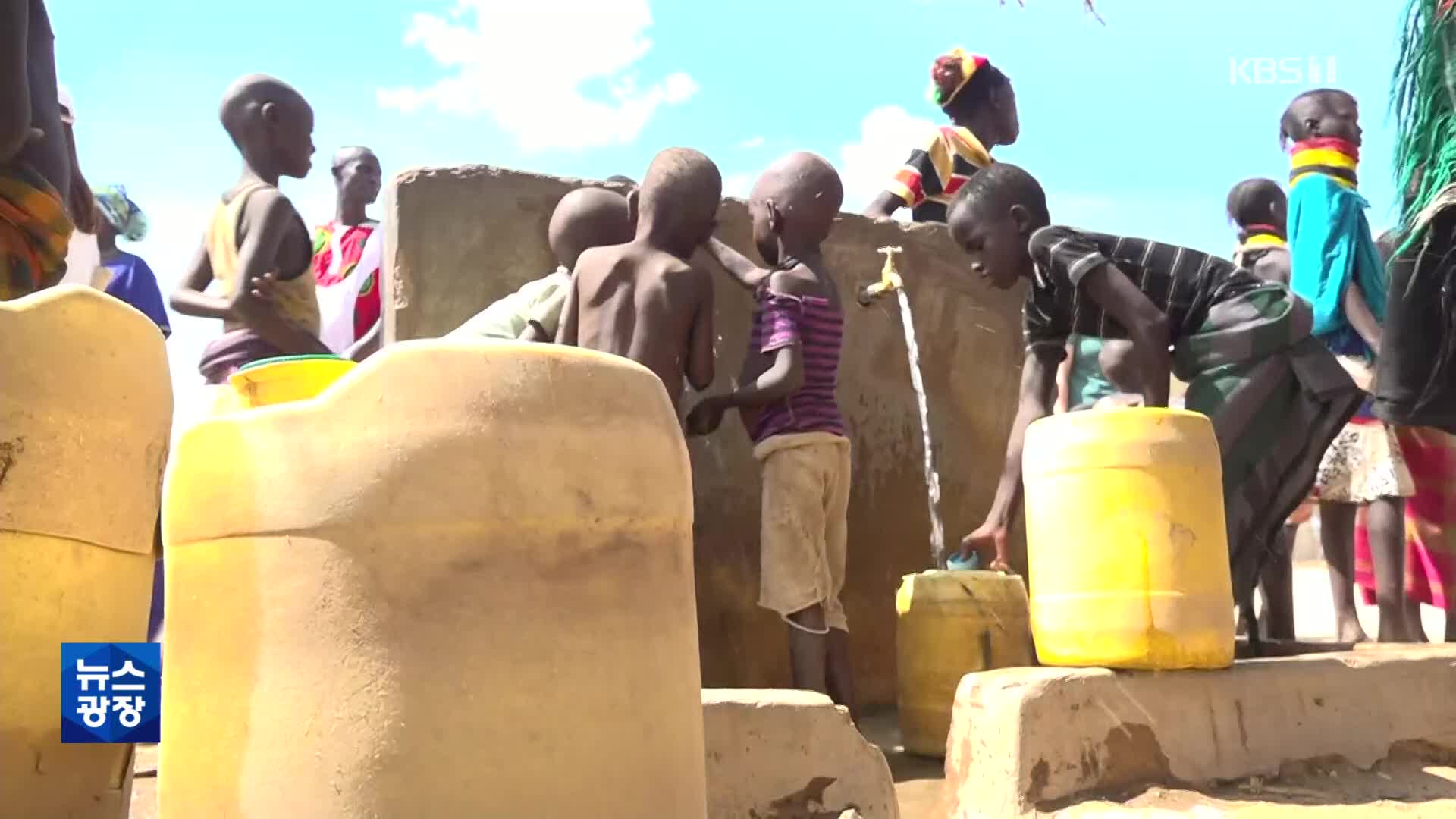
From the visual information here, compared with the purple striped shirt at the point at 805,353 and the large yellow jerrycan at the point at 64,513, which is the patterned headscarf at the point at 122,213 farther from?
the large yellow jerrycan at the point at 64,513

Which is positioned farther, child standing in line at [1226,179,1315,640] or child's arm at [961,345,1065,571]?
child standing in line at [1226,179,1315,640]

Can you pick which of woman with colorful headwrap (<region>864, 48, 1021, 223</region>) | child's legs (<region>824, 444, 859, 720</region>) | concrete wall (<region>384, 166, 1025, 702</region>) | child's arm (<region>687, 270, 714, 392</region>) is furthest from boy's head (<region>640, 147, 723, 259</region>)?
woman with colorful headwrap (<region>864, 48, 1021, 223</region>)

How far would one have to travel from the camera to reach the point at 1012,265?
4.07 m

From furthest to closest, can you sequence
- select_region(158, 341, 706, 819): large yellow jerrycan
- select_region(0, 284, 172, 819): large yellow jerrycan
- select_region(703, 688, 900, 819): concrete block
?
1. select_region(703, 688, 900, 819): concrete block
2. select_region(0, 284, 172, 819): large yellow jerrycan
3. select_region(158, 341, 706, 819): large yellow jerrycan

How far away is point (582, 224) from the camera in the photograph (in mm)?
3934

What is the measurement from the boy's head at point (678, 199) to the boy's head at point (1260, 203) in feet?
9.49

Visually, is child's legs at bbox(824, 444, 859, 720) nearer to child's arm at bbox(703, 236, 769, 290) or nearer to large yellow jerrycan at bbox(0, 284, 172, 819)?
child's arm at bbox(703, 236, 769, 290)

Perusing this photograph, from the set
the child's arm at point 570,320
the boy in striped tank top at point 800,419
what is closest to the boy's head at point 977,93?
the boy in striped tank top at point 800,419

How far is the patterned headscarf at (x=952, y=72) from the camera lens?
5.36m

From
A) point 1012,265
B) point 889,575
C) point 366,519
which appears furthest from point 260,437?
point 889,575

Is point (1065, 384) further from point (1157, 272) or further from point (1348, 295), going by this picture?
point (1348, 295)

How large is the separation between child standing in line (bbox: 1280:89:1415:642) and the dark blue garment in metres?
4.29

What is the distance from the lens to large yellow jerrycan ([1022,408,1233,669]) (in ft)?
10.1

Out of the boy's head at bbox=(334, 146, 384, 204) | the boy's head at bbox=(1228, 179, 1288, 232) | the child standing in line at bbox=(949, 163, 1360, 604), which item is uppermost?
the boy's head at bbox=(334, 146, 384, 204)
